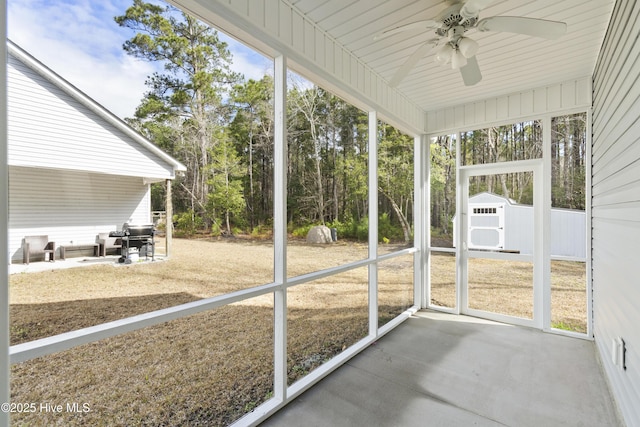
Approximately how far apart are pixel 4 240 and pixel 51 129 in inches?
17.4

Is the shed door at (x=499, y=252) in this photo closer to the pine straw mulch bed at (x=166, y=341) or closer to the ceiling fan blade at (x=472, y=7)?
the pine straw mulch bed at (x=166, y=341)

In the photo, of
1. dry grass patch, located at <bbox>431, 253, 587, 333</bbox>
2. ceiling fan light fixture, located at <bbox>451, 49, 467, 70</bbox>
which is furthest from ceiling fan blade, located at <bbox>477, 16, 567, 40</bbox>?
dry grass patch, located at <bbox>431, 253, 587, 333</bbox>

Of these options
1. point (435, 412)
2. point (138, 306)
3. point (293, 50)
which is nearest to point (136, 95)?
point (138, 306)

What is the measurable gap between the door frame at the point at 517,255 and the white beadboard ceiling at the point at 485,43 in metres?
0.91

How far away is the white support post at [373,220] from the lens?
10.6 feet

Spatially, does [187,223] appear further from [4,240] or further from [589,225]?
[589,225]

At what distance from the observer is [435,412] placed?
2053mm

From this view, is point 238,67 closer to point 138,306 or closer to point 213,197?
point 213,197

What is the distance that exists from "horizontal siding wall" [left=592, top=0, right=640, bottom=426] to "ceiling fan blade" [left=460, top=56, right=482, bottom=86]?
2.65ft

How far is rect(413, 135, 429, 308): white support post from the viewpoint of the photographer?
14.0 feet

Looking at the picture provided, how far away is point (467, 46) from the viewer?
1963 mm

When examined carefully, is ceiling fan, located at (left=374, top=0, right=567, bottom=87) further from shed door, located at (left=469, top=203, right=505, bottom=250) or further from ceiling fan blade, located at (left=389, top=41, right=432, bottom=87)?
shed door, located at (left=469, top=203, right=505, bottom=250)

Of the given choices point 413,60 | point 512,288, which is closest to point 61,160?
point 413,60

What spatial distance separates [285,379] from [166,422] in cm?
75
